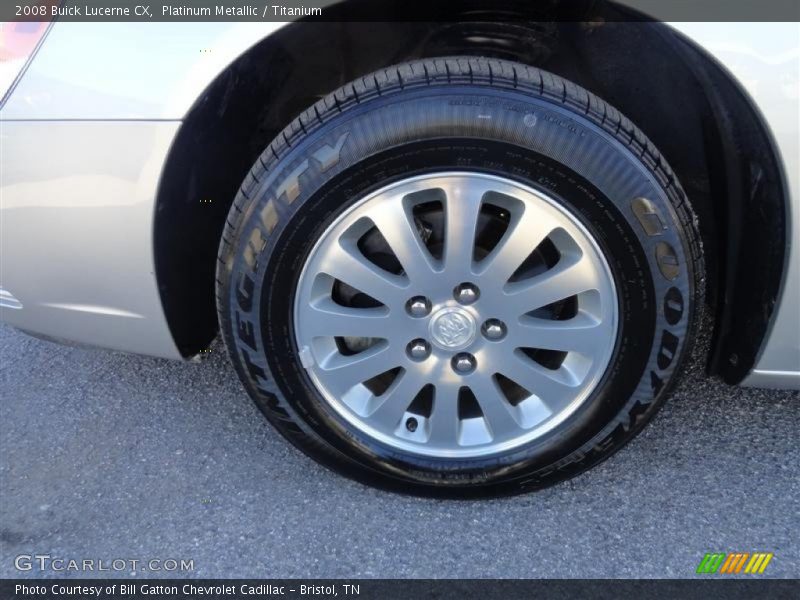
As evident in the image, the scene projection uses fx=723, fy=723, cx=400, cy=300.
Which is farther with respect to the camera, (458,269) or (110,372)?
(110,372)

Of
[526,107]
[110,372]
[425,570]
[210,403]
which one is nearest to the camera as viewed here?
[526,107]

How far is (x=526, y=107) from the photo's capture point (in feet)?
4.86

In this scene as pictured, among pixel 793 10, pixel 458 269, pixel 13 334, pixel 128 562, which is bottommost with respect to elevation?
pixel 13 334

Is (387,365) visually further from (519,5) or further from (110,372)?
(110,372)

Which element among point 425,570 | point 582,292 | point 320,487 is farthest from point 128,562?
point 582,292

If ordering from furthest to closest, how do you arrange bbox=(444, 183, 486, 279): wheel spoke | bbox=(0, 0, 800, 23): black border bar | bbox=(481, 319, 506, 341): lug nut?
bbox=(481, 319, 506, 341): lug nut < bbox=(444, 183, 486, 279): wheel spoke < bbox=(0, 0, 800, 23): black border bar

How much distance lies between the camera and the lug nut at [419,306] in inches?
63.6

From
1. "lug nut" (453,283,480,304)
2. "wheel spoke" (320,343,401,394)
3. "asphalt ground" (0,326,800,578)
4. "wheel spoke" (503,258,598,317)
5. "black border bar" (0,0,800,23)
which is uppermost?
"black border bar" (0,0,800,23)

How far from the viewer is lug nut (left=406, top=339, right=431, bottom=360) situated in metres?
1.66

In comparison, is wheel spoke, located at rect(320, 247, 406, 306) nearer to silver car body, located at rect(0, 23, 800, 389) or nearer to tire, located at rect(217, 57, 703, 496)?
tire, located at rect(217, 57, 703, 496)

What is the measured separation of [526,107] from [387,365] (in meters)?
0.65

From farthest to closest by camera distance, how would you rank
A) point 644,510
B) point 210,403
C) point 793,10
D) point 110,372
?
point 110,372 < point 210,403 < point 644,510 < point 793,10
